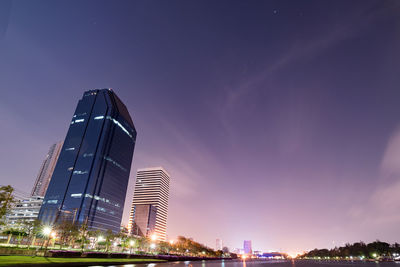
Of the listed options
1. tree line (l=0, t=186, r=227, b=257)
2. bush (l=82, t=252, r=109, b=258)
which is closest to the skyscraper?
tree line (l=0, t=186, r=227, b=257)

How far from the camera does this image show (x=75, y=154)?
→ 177875mm

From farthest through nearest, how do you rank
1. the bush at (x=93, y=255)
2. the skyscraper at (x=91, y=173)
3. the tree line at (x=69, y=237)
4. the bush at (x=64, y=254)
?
the skyscraper at (x=91, y=173)
the tree line at (x=69, y=237)
the bush at (x=93, y=255)
the bush at (x=64, y=254)

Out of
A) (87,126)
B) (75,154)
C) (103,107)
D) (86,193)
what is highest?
(103,107)

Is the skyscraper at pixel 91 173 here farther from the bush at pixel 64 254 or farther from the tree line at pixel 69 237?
the bush at pixel 64 254

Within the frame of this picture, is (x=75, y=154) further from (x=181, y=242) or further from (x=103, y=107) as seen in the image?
(x=181, y=242)

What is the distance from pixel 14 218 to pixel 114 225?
78294 millimetres

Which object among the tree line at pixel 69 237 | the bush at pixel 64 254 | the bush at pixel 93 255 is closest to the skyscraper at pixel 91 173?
the tree line at pixel 69 237

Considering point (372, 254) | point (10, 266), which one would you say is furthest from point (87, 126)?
point (372, 254)

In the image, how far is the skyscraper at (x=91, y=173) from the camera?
161 metres

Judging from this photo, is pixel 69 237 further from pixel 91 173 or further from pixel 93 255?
pixel 93 255

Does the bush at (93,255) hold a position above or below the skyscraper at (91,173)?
below

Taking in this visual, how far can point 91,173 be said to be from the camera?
168 m

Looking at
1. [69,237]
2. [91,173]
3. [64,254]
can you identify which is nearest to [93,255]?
[64,254]

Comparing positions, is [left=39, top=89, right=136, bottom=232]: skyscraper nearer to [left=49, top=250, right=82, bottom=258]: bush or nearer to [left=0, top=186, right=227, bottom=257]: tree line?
[left=0, top=186, right=227, bottom=257]: tree line
